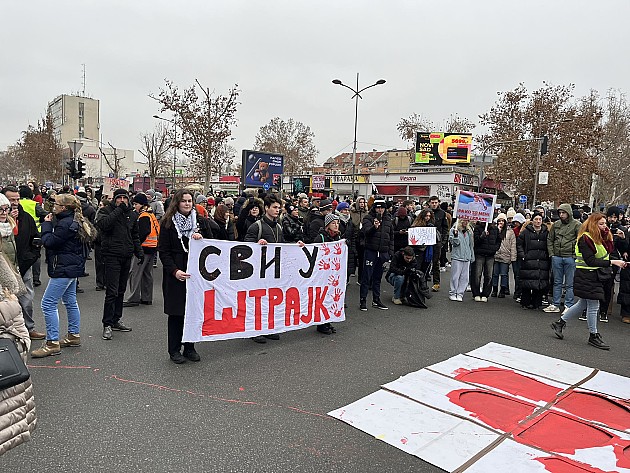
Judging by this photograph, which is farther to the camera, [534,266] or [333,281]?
[534,266]

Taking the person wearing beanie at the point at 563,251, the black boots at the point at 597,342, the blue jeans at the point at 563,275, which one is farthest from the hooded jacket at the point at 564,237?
the black boots at the point at 597,342

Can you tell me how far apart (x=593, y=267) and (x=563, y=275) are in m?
2.50

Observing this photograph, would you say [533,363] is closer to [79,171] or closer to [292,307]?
[292,307]

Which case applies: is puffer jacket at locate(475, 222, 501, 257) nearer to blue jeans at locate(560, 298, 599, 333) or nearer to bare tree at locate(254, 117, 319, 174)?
blue jeans at locate(560, 298, 599, 333)

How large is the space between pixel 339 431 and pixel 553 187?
109 ft

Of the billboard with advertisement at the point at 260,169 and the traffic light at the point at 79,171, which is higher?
the billboard with advertisement at the point at 260,169

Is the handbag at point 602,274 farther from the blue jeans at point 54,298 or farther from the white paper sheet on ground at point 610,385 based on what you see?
the blue jeans at point 54,298

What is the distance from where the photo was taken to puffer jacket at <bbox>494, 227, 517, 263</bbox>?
9.61m

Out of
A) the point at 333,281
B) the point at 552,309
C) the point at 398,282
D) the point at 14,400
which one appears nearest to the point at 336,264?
the point at 333,281

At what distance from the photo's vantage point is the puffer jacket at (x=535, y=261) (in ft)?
29.1

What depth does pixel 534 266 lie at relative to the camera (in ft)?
29.2

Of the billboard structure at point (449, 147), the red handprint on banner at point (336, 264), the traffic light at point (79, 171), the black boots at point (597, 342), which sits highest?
the billboard structure at point (449, 147)

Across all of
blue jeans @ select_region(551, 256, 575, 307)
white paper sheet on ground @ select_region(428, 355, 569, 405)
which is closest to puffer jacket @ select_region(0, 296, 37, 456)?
white paper sheet on ground @ select_region(428, 355, 569, 405)

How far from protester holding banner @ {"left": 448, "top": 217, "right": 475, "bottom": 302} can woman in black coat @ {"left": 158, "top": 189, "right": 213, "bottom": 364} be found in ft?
19.4
